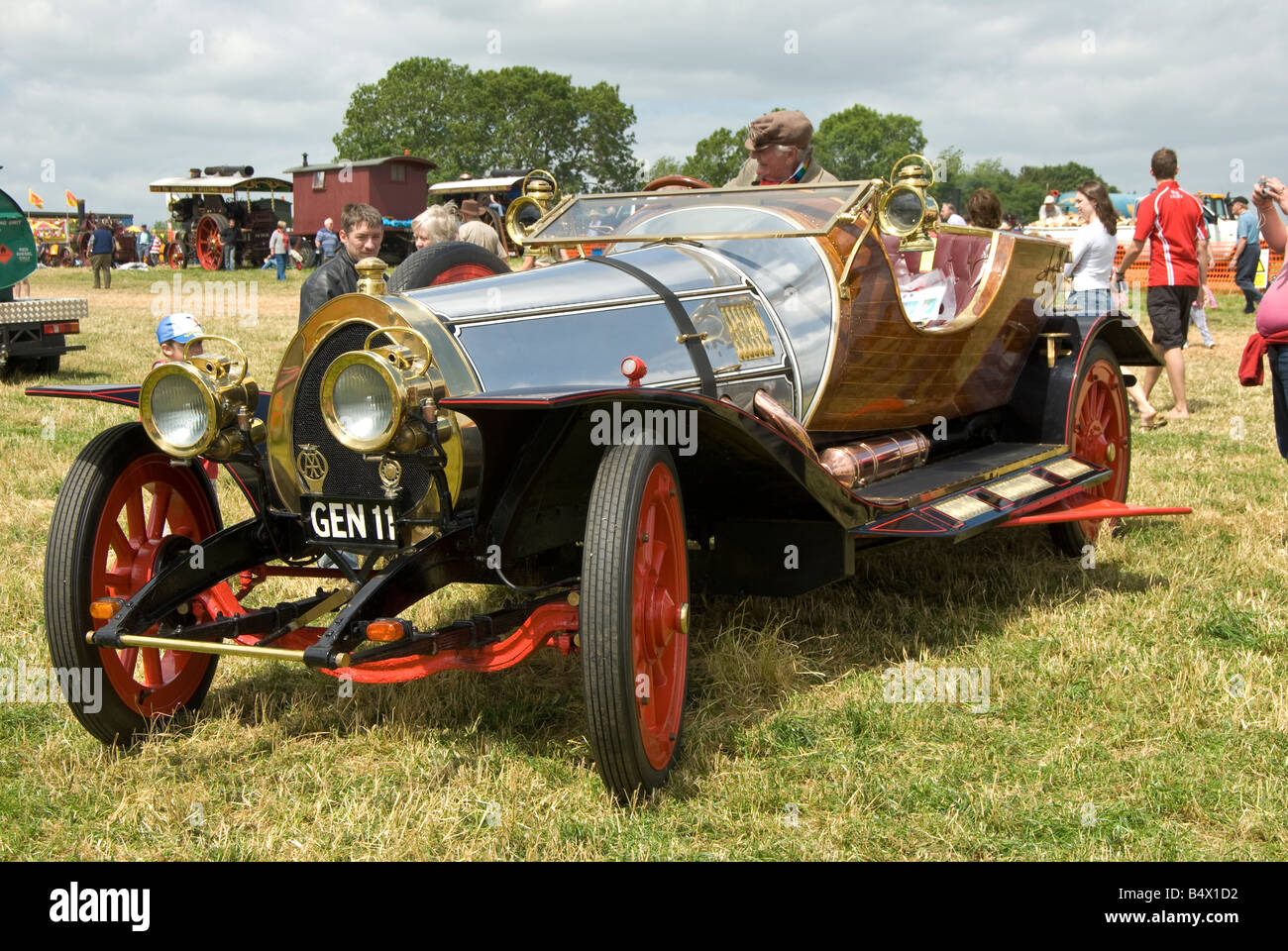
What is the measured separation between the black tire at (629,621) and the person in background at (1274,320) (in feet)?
9.50

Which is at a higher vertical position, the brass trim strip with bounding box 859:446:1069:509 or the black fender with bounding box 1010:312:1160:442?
the black fender with bounding box 1010:312:1160:442

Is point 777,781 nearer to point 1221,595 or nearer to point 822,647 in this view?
point 822,647

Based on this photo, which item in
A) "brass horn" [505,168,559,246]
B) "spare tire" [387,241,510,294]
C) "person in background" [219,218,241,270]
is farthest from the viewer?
"person in background" [219,218,241,270]

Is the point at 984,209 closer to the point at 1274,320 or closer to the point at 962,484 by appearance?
the point at 1274,320

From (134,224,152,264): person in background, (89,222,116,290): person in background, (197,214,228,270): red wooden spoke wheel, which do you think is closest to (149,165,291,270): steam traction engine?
(197,214,228,270): red wooden spoke wheel

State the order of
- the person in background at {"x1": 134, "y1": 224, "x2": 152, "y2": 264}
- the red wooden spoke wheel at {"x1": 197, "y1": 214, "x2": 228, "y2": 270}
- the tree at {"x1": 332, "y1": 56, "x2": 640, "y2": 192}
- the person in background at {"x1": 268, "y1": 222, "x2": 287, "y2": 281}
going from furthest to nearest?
the tree at {"x1": 332, "y1": 56, "x2": 640, "y2": 192} < the person in background at {"x1": 134, "y1": 224, "x2": 152, "y2": 264} < the red wooden spoke wheel at {"x1": 197, "y1": 214, "x2": 228, "y2": 270} < the person in background at {"x1": 268, "y1": 222, "x2": 287, "y2": 281}

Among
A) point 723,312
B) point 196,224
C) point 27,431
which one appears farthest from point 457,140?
point 723,312

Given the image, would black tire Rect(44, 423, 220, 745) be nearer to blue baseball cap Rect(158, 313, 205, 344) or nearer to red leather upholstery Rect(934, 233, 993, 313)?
blue baseball cap Rect(158, 313, 205, 344)

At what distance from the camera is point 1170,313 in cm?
821

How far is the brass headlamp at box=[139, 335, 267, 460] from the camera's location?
296 cm

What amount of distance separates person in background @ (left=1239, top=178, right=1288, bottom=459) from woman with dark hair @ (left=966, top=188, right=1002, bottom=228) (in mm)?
2707

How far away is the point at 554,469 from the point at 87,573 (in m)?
1.27

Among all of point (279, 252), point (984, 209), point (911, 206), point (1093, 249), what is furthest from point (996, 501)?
point (279, 252)

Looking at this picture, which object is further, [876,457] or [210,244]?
[210,244]
